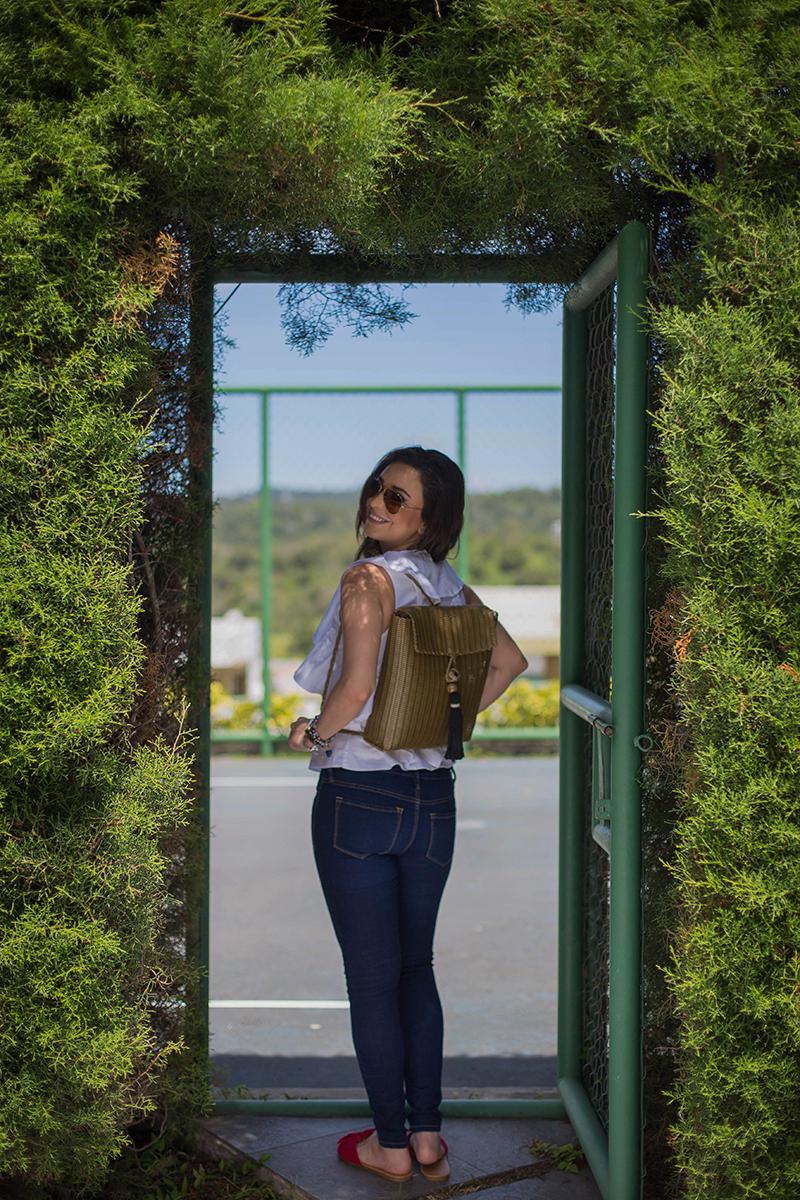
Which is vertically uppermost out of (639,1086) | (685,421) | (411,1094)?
(685,421)

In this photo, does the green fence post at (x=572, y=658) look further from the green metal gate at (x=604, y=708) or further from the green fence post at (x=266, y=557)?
the green fence post at (x=266, y=557)

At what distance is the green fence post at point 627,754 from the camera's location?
7.20ft

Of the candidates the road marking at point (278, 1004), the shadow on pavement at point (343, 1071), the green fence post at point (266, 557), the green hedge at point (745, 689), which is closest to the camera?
the green hedge at point (745, 689)

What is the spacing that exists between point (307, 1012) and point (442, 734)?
2174mm

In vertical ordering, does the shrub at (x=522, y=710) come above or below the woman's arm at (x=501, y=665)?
below

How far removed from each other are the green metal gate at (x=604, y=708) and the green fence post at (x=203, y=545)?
947 millimetres

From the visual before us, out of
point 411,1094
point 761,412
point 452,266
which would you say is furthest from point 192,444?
point 411,1094

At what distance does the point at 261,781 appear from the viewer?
27.2 ft

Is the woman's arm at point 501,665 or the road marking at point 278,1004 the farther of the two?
the road marking at point 278,1004

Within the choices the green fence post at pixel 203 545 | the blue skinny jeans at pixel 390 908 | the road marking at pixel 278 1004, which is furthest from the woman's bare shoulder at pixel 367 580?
the road marking at pixel 278 1004

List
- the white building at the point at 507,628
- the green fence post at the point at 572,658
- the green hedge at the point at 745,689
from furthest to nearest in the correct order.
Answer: the white building at the point at 507,628, the green fence post at the point at 572,658, the green hedge at the point at 745,689

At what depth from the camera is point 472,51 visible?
2039 mm

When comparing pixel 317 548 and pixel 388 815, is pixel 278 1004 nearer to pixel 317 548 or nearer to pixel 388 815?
pixel 388 815

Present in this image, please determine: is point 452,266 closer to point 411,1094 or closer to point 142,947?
point 142,947
